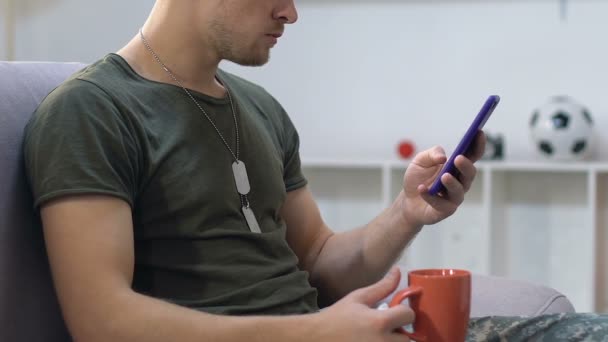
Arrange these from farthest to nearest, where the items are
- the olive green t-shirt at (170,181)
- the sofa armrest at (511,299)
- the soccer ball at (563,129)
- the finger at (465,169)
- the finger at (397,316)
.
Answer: the soccer ball at (563,129) → the sofa armrest at (511,299) → the finger at (465,169) → the olive green t-shirt at (170,181) → the finger at (397,316)

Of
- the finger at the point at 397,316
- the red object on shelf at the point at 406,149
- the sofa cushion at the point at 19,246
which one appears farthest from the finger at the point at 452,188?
the red object on shelf at the point at 406,149

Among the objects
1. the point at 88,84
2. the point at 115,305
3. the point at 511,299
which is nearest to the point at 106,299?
the point at 115,305

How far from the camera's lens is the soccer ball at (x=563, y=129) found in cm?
261

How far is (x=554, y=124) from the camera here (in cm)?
262

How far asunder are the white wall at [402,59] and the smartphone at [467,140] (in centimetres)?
176

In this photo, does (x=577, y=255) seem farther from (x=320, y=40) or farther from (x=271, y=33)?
(x=271, y=33)

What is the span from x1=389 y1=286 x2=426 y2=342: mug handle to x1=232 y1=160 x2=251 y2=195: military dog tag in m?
0.32

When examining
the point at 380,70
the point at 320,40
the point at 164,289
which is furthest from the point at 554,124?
the point at 164,289

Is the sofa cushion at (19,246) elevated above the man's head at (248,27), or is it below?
below

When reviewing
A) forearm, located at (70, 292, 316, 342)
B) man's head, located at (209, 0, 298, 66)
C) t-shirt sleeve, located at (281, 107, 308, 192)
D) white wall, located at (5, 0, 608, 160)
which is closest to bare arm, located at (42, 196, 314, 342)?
forearm, located at (70, 292, 316, 342)

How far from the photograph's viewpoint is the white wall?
2795mm

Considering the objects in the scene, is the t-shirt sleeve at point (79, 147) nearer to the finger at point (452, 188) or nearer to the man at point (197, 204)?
the man at point (197, 204)

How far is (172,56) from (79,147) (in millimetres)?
266

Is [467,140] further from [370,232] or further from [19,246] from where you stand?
[19,246]
